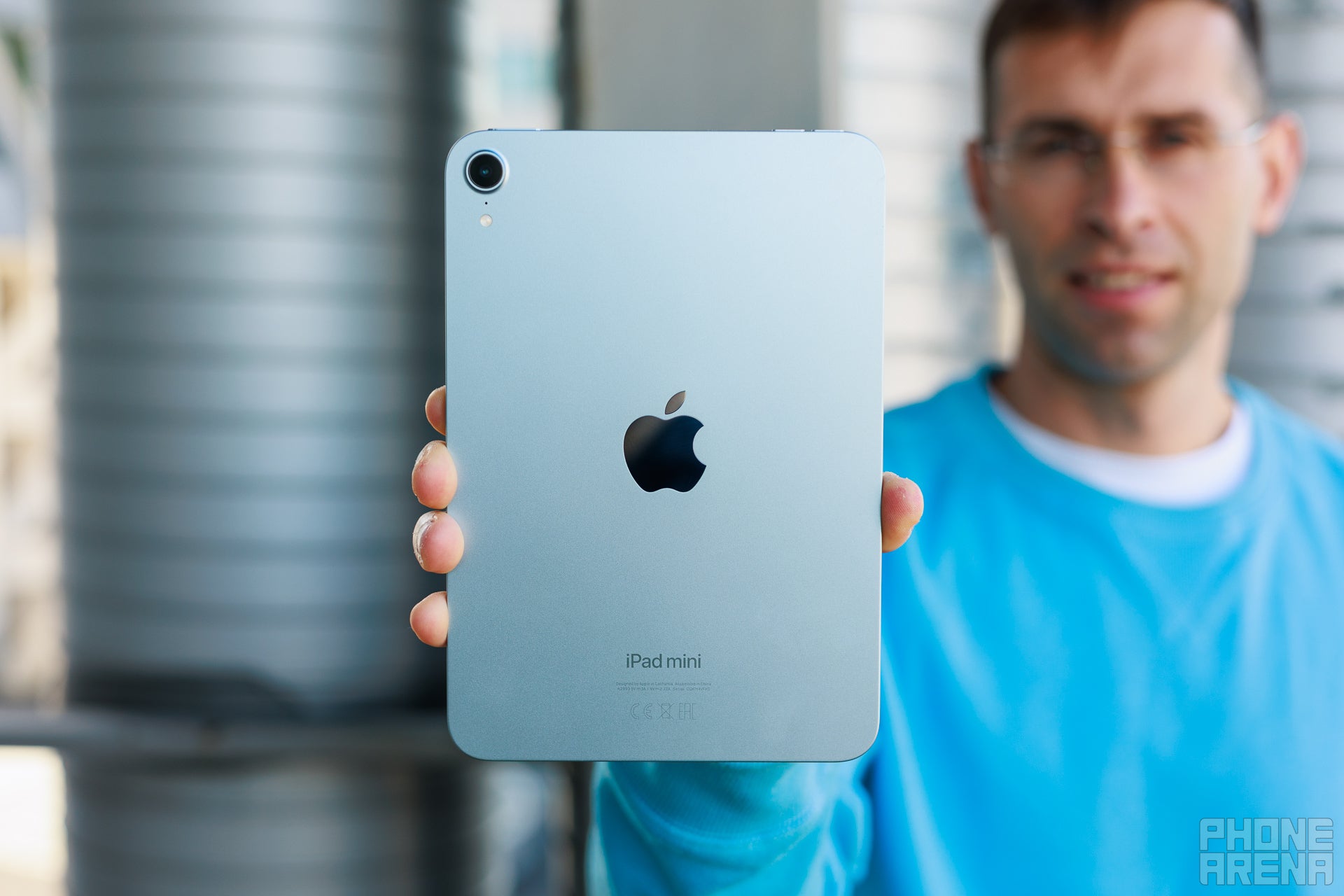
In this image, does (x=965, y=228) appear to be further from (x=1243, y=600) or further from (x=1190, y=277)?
(x=1243, y=600)

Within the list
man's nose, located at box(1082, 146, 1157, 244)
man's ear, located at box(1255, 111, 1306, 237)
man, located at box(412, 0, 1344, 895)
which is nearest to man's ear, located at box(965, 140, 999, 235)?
man, located at box(412, 0, 1344, 895)

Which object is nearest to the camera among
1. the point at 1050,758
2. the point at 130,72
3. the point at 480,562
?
the point at 480,562

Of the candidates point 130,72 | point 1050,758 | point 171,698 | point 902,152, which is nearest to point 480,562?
point 1050,758

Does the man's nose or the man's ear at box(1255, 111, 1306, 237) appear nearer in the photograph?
the man's nose

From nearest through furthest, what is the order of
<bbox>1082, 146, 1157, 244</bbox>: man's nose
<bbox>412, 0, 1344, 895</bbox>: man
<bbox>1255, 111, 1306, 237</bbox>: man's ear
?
<bbox>412, 0, 1344, 895</bbox>: man → <bbox>1082, 146, 1157, 244</bbox>: man's nose → <bbox>1255, 111, 1306, 237</bbox>: man's ear

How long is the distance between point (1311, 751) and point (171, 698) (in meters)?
1.71

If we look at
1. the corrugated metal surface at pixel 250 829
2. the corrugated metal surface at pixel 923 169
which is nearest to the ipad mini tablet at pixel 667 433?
the corrugated metal surface at pixel 250 829

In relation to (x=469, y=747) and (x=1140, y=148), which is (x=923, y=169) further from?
(x=469, y=747)

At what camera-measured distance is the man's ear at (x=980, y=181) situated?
1489 millimetres

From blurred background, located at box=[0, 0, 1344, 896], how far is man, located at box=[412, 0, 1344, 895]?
440 millimetres

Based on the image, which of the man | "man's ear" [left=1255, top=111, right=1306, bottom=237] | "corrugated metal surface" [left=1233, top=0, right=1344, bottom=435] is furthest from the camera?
"corrugated metal surface" [left=1233, top=0, right=1344, bottom=435]

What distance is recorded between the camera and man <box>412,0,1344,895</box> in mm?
1142

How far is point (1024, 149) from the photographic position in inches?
54.5

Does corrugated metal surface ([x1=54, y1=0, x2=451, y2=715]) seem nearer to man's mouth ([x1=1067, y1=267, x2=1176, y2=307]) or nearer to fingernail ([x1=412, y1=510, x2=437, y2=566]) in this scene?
fingernail ([x1=412, y1=510, x2=437, y2=566])
